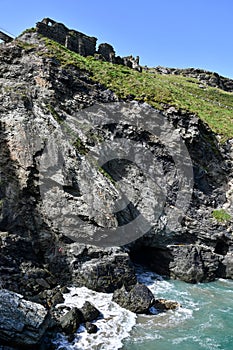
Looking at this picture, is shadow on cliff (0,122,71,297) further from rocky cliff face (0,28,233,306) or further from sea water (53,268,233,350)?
sea water (53,268,233,350)

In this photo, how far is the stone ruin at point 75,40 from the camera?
36.5m

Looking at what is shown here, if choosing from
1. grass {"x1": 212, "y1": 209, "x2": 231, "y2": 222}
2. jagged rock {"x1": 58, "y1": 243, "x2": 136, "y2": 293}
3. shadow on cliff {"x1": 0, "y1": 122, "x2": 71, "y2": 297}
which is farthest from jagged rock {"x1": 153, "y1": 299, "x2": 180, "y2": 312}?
grass {"x1": 212, "y1": 209, "x2": 231, "y2": 222}

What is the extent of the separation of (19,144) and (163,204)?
1278 centimetres

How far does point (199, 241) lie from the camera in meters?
26.7

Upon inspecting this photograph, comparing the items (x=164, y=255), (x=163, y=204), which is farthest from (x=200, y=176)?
(x=164, y=255)

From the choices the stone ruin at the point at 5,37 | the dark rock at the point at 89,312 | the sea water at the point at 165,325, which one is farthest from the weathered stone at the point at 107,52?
the dark rock at the point at 89,312

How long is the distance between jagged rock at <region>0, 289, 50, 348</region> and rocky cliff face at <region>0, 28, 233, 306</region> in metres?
3.92

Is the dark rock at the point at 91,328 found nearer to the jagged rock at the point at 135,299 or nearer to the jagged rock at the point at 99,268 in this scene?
the jagged rock at the point at 135,299

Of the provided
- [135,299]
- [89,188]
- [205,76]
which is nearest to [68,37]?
[89,188]

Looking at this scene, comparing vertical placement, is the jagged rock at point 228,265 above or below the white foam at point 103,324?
above

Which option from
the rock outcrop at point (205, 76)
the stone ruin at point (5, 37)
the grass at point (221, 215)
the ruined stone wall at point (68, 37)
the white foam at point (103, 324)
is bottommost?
the white foam at point (103, 324)

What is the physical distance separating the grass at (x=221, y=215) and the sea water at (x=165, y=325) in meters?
7.24

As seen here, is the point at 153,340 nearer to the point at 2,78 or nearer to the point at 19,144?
the point at 19,144

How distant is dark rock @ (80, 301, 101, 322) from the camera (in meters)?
16.4
